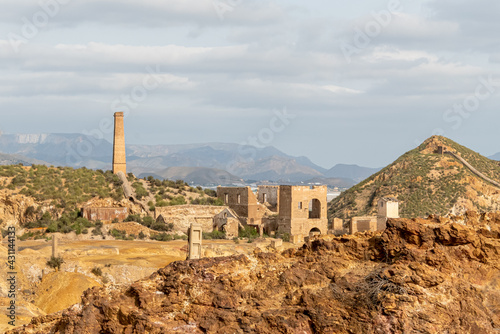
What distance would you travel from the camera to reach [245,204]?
5256 centimetres

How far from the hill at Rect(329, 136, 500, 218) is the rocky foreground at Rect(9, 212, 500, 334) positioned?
5757 centimetres

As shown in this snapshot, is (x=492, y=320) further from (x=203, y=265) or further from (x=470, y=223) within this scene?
(x=203, y=265)

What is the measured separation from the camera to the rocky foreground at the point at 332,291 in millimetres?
10516

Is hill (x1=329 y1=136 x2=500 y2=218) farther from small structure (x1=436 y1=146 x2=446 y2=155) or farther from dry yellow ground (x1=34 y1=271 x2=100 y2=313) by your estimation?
dry yellow ground (x1=34 y1=271 x2=100 y2=313)

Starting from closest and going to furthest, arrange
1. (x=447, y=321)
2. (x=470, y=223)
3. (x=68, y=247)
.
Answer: (x=447, y=321) → (x=470, y=223) → (x=68, y=247)

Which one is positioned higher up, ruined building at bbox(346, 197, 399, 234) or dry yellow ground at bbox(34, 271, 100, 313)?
ruined building at bbox(346, 197, 399, 234)

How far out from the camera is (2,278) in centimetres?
2478

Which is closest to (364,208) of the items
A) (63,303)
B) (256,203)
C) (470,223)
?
(256,203)

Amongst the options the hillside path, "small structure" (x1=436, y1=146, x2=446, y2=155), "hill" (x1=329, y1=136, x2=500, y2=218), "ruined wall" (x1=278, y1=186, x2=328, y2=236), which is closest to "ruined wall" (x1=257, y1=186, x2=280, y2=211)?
"ruined wall" (x1=278, y1=186, x2=328, y2=236)

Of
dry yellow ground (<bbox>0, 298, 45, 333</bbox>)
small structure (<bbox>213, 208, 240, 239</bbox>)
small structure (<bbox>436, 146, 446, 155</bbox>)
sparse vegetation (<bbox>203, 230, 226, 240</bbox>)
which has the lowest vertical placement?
dry yellow ground (<bbox>0, 298, 45, 333</bbox>)

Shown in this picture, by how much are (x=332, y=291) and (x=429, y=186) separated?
7036 cm

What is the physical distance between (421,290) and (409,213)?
6249 centimetres

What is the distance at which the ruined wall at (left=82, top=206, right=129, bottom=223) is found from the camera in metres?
46.6

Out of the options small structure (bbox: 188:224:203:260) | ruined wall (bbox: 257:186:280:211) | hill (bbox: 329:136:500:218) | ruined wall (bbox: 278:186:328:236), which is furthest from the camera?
hill (bbox: 329:136:500:218)
